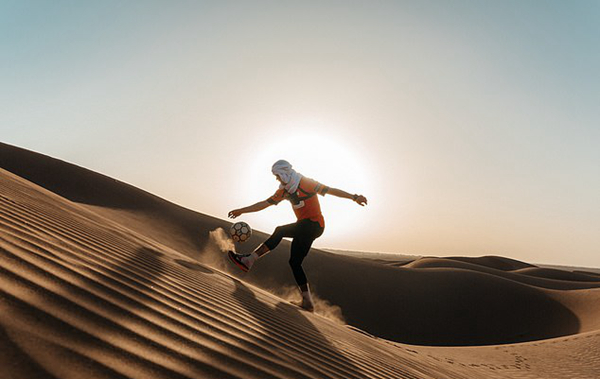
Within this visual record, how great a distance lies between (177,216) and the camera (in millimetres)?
19609

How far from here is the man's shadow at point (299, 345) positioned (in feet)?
8.63

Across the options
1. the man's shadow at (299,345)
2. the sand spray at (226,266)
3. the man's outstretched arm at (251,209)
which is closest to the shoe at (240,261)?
the man's outstretched arm at (251,209)

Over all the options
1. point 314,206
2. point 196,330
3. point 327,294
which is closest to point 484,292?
point 327,294

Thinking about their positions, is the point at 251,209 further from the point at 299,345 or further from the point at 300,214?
Result: the point at 299,345

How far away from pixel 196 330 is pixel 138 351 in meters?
0.60

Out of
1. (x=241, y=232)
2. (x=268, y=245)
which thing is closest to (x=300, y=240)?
(x=268, y=245)

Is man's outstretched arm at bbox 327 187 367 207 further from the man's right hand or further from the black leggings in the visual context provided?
the man's right hand

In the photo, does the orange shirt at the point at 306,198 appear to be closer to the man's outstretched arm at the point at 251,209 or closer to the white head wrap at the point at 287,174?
the white head wrap at the point at 287,174

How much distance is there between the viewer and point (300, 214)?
5832mm

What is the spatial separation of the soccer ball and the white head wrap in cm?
146

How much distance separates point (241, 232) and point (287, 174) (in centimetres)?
176

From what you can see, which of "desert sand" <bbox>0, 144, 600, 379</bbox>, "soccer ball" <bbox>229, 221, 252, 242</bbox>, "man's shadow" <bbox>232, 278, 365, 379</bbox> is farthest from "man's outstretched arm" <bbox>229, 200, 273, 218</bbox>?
"man's shadow" <bbox>232, 278, 365, 379</bbox>

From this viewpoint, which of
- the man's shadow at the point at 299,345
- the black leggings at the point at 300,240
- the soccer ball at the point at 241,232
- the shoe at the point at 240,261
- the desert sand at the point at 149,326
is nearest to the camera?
the desert sand at the point at 149,326

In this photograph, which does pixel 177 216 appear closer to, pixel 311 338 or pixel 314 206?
pixel 314 206
